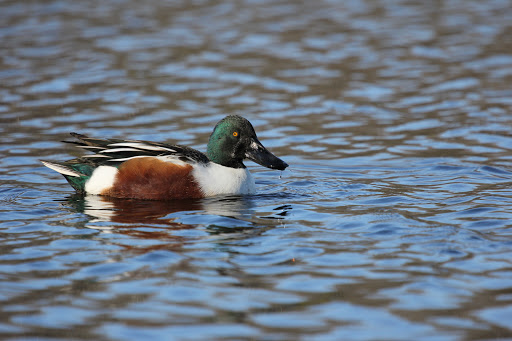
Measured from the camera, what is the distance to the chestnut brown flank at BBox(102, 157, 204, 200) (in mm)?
8055

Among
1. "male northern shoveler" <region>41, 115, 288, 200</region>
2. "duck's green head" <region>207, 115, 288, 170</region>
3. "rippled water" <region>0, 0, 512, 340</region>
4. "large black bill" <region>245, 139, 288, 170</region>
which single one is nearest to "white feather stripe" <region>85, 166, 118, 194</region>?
"male northern shoveler" <region>41, 115, 288, 200</region>

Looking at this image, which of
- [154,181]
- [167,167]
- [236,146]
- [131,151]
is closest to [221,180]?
[236,146]

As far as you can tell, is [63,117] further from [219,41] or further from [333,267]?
[333,267]

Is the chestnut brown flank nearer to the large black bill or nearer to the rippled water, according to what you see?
the rippled water

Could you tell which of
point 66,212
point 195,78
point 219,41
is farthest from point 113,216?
point 219,41

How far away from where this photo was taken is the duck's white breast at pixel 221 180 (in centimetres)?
816

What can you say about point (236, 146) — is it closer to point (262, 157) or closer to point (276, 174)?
point (262, 157)

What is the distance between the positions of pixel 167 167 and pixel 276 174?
5.94 feet

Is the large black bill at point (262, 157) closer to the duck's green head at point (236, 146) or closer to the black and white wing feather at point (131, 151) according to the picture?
the duck's green head at point (236, 146)

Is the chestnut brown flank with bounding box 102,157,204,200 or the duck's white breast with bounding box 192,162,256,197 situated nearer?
the chestnut brown flank with bounding box 102,157,204,200

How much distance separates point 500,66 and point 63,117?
7649mm

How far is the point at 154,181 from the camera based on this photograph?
808 cm

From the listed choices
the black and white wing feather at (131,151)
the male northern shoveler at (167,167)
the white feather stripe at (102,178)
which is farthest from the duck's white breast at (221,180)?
the white feather stripe at (102,178)

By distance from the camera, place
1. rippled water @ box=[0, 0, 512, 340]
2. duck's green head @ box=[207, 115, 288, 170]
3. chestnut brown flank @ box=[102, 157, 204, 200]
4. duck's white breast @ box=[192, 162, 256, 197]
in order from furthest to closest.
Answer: duck's green head @ box=[207, 115, 288, 170] < duck's white breast @ box=[192, 162, 256, 197] < chestnut brown flank @ box=[102, 157, 204, 200] < rippled water @ box=[0, 0, 512, 340]
